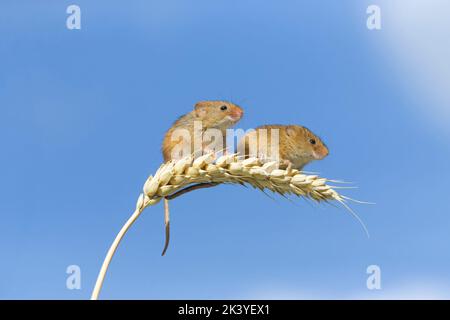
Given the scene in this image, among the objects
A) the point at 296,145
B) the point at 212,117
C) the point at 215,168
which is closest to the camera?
the point at 215,168

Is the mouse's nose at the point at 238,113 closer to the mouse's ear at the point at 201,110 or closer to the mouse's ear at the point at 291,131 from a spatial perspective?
the mouse's ear at the point at 201,110

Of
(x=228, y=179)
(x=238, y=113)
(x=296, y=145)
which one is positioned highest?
(x=238, y=113)

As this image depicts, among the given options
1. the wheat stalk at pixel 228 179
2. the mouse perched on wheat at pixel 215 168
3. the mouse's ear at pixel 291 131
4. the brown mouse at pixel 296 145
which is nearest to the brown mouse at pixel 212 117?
the mouse perched on wheat at pixel 215 168

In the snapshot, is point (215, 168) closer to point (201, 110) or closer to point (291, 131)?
point (201, 110)

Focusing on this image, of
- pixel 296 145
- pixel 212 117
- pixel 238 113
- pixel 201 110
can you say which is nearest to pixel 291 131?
pixel 296 145
